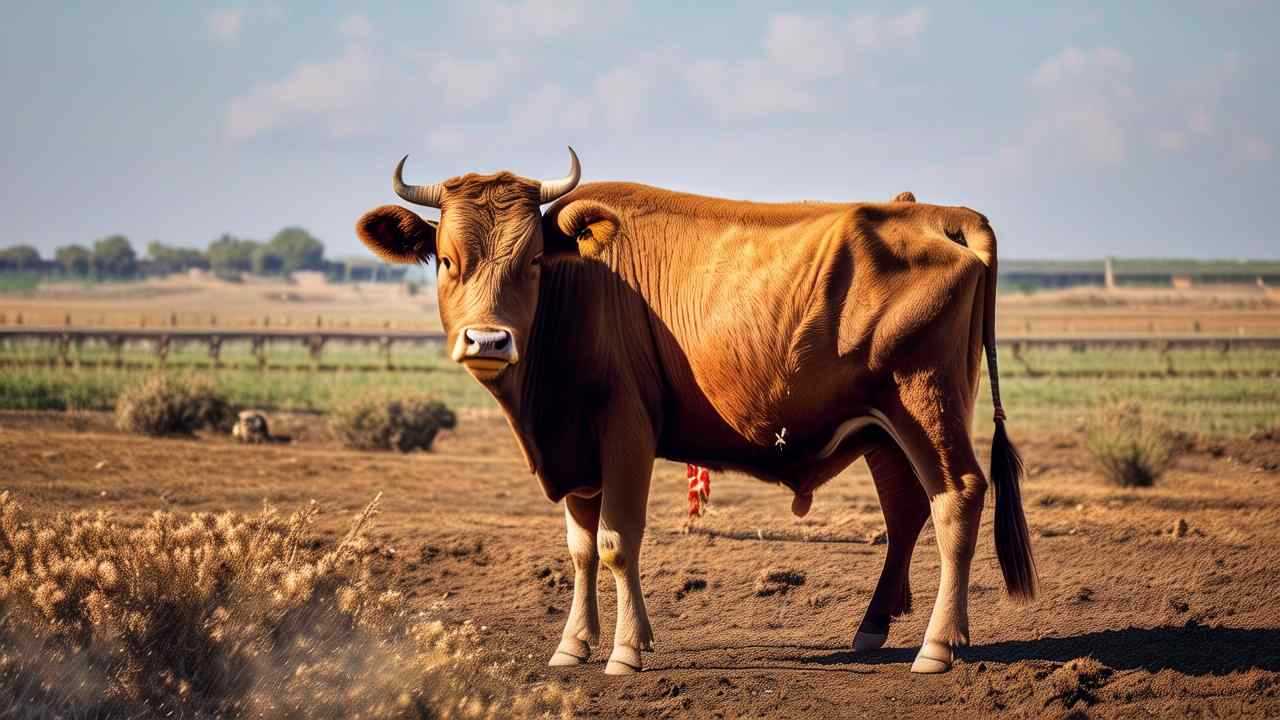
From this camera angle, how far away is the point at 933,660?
8.12m

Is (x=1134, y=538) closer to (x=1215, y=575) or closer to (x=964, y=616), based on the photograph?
(x=1215, y=575)

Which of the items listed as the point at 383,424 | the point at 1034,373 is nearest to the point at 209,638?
the point at 383,424

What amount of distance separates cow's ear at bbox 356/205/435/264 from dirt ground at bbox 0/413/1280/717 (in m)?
2.49

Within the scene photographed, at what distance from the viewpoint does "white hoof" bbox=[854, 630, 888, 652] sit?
8.85 m

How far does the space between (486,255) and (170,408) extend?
14873 mm

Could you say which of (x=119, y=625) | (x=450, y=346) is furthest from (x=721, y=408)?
(x=119, y=625)

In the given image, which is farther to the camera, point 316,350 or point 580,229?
point 316,350

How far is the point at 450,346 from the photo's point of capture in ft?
25.4

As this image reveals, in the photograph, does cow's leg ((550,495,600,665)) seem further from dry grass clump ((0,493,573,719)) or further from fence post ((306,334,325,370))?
fence post ((306,334,325,370))

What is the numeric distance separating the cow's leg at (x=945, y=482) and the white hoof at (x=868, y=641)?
2.02 ft

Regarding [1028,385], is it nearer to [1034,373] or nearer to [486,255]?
[1034,373]

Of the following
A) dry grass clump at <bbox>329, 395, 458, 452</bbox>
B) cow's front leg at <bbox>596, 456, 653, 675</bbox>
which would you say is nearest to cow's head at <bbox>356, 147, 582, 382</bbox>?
cow's front leg at <bbox>596, 456, 653, 675</bbox>

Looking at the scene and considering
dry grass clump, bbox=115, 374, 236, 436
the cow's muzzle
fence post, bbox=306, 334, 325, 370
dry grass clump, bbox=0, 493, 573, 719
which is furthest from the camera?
fence post, bbox=306, 334, 325, 370

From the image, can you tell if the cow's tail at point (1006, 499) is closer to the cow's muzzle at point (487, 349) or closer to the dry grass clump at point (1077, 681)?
the dry grass clump at point (1077, 681)
